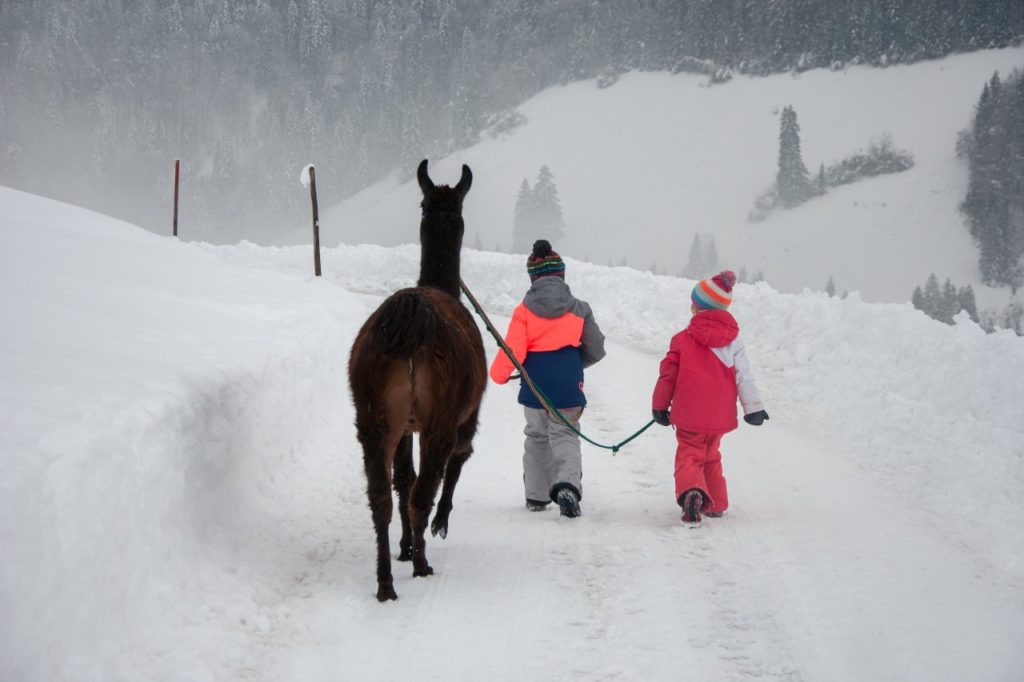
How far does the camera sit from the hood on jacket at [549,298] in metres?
5.96

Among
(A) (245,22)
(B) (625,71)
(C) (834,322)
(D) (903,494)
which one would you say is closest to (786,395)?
(C) (834,322)

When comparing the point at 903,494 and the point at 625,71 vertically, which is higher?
the point at 625,71

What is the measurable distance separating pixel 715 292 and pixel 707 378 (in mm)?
683

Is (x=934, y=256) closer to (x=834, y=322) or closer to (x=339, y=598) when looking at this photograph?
(x=834, y=322)

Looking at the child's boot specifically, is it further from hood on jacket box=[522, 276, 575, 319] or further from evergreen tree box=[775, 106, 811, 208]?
evergreen tree box=[775, 106, 811, 208]

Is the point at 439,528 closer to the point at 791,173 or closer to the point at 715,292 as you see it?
the point at 715,292

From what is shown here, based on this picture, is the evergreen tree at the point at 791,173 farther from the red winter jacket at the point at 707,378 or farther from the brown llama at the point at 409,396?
the brown llama at the point at 409,396

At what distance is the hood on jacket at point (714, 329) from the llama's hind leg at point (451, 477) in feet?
6.39

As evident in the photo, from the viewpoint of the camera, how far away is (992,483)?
5617mm

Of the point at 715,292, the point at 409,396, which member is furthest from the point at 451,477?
the point at 715,292

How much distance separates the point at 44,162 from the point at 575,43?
97278mm

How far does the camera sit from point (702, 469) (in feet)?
18.6

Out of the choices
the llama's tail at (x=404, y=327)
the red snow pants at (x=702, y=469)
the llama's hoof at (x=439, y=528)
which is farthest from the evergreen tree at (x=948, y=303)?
the llama's tail at (x=404, y=327)

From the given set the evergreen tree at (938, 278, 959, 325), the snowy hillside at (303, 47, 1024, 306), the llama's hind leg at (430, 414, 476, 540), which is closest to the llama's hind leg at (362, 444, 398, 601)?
the llama's hind leg at (430, 414, 476, 540)
